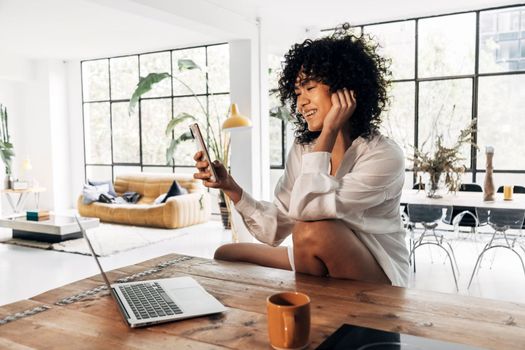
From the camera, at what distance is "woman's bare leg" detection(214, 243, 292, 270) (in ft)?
5.94

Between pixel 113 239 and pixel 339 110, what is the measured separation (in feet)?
16.2

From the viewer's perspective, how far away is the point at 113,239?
19.8 ft

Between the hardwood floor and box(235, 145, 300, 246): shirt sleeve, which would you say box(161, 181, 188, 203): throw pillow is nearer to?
the hardwood floor

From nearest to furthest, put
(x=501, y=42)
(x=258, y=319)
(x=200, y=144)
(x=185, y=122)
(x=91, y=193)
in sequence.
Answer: (x=258, y=319), (x=200, y=144), (x=501, y=42), (x=91, y=193), (x=185, y=122)

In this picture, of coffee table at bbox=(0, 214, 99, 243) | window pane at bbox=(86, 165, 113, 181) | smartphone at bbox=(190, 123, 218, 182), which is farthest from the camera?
window pane at bbox=(86, 165, 113, 181)

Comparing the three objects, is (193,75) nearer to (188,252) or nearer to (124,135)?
(124,135)

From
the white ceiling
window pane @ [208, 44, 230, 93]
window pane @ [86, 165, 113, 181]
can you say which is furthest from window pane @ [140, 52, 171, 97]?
window pane @ [86, 165, 113, 181]

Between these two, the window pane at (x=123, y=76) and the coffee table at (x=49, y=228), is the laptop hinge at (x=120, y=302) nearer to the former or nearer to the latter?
the coffee table at (x=49, y=228)

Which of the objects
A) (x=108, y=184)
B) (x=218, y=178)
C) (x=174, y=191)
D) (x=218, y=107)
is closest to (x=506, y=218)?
(x=218, y=178)

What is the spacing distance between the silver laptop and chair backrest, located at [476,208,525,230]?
10.6 feet

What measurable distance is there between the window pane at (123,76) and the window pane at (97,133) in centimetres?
40

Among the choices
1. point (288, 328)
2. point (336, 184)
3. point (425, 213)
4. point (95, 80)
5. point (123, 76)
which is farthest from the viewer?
point (95, 80)

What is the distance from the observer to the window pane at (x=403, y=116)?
6871 mm

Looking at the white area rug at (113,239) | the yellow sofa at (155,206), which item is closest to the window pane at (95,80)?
the yellow sofa at (155,206)
